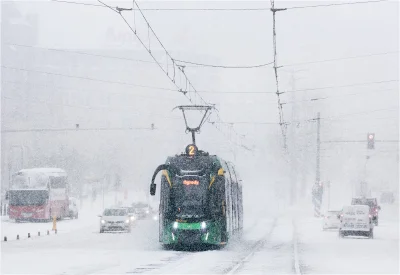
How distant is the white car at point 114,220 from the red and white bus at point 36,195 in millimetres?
13176

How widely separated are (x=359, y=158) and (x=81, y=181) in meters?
47.2

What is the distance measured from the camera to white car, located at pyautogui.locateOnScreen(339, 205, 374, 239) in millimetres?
46281

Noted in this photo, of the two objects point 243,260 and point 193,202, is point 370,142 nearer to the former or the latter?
point 193,202

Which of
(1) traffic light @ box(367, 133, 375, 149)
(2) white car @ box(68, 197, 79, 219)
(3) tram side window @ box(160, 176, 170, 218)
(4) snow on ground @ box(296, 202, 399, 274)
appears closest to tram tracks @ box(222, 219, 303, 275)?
(4) snow on ground @ box(296, 202, 399, 274)

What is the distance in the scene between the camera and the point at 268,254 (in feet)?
108

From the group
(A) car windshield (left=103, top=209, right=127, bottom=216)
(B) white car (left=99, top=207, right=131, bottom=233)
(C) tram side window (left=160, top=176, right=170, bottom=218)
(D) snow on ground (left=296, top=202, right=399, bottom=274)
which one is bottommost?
(D) snow on ground (left=296, top=202, right=399, bottom=274)

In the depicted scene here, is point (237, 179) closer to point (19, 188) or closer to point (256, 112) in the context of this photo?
point (19, 188)

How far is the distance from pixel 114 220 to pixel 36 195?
1437cm

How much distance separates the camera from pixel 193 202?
33062 millimetres

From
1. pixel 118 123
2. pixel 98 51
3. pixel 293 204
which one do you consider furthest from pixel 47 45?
pixel 293 204

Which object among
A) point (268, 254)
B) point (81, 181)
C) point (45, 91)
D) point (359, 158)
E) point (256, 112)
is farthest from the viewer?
point (256, 112)

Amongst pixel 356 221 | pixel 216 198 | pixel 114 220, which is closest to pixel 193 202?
pixel 216 198

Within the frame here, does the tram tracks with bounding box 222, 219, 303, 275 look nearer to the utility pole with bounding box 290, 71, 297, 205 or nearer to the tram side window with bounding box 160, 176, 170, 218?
the tram side window with bounding box 160, 176, 170, 218

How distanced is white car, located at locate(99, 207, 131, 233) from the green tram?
17.5 m
